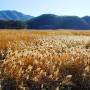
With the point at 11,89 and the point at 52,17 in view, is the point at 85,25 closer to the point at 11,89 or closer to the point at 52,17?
the point at 52,17

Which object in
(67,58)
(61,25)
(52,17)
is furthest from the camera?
(52,17)

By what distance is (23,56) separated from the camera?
2.53m

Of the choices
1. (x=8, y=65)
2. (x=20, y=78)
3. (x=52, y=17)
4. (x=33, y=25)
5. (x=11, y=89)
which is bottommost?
(x=11, y=89)

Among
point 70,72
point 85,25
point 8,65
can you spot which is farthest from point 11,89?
point 85,25

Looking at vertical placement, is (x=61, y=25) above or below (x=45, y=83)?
above

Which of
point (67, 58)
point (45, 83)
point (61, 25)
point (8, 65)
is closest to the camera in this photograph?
point (45, 83)

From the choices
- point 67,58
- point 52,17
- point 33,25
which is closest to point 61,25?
point 52,17

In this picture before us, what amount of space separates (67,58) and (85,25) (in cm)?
10617

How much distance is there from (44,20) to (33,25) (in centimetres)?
1863

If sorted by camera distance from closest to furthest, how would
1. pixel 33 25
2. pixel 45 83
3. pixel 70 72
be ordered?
pixel 45 83
pixel 70 72
pixel 33 25

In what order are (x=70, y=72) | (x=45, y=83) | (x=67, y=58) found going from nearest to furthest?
1. (x=45, y=83)
2. (x=70, y=72)
3. (x=67, y=58)

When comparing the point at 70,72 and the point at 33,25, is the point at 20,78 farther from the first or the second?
the point at 33,25

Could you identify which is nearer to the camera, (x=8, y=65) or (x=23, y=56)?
(x=8, y=65)

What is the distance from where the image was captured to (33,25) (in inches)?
3487
